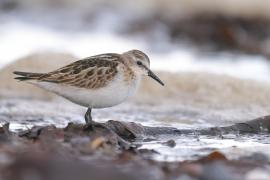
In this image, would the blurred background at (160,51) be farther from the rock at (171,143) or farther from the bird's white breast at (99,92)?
the bird's white breast at (99,92)

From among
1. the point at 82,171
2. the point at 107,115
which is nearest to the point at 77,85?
the point at 107,115

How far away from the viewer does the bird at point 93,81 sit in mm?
8352

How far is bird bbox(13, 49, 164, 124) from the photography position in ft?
27.4

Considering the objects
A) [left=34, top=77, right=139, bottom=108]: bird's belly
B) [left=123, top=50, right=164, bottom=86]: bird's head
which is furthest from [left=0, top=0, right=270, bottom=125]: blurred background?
[left=34, top=77, right=139, bottom=108]: bird's belly

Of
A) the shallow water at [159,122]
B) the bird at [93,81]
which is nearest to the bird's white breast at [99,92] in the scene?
the bird at [93,81]

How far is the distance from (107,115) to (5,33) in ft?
28.5

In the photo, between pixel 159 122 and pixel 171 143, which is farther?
pixel 159 122

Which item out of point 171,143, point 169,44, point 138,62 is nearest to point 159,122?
point 138,62

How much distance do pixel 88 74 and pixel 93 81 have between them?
13 centimetres

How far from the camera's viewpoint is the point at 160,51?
715 inches

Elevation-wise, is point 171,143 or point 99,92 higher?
point 99,92

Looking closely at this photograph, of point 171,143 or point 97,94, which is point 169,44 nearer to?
point 97,94

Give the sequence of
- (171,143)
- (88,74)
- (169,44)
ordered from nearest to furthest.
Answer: (171,143)
(88,74)
(169,44)

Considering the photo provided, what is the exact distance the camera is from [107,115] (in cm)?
1061
